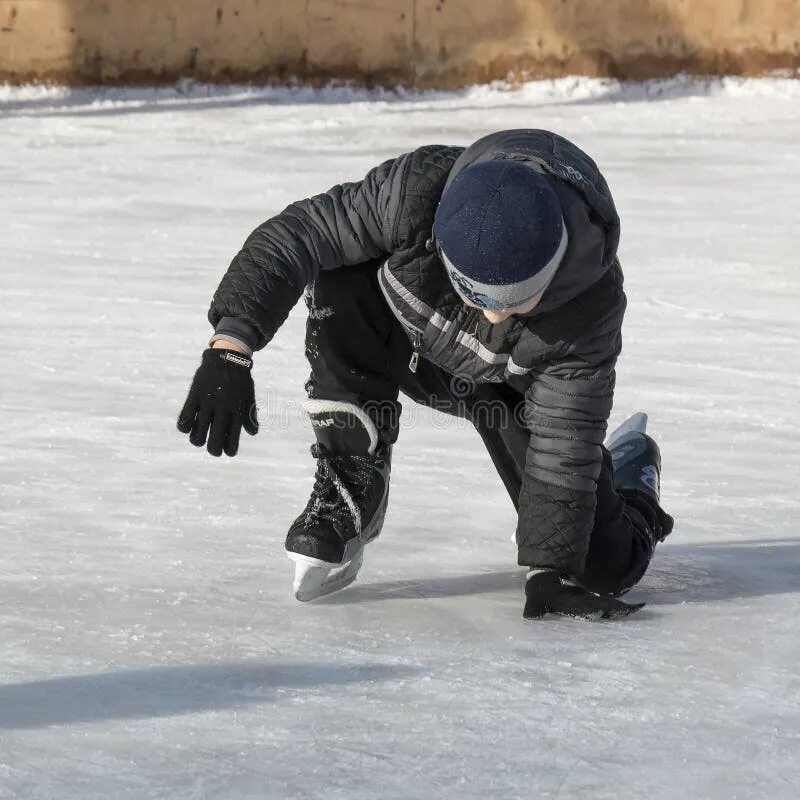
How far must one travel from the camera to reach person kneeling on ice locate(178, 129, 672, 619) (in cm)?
201

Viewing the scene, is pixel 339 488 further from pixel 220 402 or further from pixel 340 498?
pixel 220 402

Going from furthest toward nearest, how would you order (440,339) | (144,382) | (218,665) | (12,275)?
(12,275)
(144,382)
(440,339)
(218,665)

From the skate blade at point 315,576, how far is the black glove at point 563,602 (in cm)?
29

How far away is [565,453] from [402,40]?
22.5ft

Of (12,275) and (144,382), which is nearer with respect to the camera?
(144,382)

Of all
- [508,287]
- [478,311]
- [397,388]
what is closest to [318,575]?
[397,388]

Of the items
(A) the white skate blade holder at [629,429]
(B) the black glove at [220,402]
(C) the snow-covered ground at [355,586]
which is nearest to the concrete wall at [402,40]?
(C) the snow-covered ground at [355,586]

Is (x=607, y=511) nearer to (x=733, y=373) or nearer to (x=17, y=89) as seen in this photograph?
(x=733, y=373)

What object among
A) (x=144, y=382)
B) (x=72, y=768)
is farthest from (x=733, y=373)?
(x=72, y=768)

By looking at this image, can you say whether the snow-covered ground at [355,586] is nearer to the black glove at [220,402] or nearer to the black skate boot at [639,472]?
the black skate boot at [639,472]

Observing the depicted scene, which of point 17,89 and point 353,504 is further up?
point 17,89

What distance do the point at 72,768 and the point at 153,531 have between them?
37.0 inches

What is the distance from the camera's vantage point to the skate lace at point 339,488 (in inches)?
93.0

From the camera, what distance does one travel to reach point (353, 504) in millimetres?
2367
